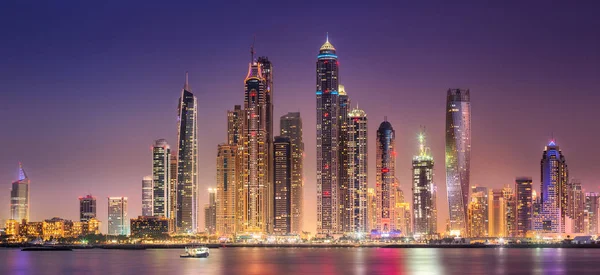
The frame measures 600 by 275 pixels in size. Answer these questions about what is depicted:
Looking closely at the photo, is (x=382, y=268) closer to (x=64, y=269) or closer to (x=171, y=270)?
(x=171, y=270)

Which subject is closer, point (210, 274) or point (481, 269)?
A: point (210, 274)

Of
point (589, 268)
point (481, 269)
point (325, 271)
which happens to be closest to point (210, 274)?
point (325, 271)

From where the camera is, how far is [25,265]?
161 meters

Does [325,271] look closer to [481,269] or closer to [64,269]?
[481,269]

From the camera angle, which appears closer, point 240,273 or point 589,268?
point 240,273

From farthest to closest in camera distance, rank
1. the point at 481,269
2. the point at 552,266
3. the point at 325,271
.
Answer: the point at 552,266
the point at 481,269
the point at 325,271

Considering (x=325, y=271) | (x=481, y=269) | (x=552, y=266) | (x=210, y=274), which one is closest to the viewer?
(x=210, y=274)

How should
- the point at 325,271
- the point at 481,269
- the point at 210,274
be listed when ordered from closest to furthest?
the point at 210,274 < the point at 325,271 < the point at 481,269

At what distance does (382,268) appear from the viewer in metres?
149

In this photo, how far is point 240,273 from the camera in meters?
130

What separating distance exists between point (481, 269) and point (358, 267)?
65.2 feet

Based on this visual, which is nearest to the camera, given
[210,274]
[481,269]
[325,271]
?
[210,274]

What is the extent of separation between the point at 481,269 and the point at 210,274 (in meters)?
45.6

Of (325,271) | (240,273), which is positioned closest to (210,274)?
(240,273)
